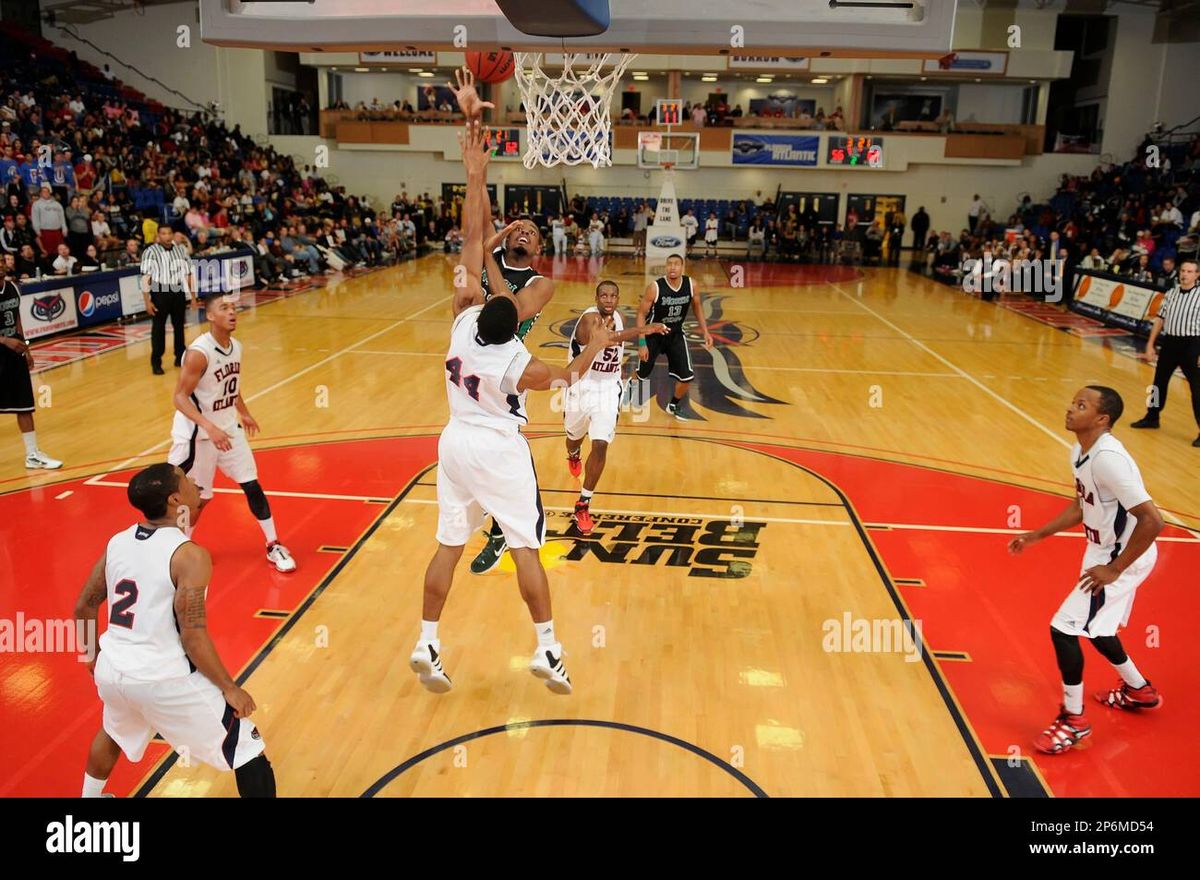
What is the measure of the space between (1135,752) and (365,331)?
13.7 metres

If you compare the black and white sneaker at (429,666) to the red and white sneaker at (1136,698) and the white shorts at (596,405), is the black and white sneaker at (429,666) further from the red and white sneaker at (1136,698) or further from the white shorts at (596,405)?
the red and white sneaker at (1136,698)

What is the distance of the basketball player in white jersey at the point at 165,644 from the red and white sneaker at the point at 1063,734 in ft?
12.0

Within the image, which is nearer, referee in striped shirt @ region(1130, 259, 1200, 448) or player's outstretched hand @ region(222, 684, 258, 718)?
player's outstretched hand @ region(222, 684, 258, 718)

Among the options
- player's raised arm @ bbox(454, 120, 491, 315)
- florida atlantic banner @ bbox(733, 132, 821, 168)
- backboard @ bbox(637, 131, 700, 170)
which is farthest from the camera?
florida atlantic banner @ bbox(733, 132, 821, 168)

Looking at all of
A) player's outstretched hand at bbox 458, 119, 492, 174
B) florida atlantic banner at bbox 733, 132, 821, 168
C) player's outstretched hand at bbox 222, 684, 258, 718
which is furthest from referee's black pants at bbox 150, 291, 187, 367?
florida atlantic banner at bbox 733, 132, 821, 168

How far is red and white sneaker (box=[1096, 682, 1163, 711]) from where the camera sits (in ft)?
16.3

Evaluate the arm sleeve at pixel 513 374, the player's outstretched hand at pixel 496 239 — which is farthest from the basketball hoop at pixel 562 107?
the arm sleeve at pixel 513 374

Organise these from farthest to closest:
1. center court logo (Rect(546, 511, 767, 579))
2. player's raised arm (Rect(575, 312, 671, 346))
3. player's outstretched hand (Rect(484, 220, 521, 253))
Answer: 1. center court logo (Rect(546, 511, 767, 579))
2. player's raised arm (Rect(575, 312, 671, 346))
3. player's outstretched hand (Rect(484, 220, 521, 253))

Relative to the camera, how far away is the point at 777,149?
32.2 m

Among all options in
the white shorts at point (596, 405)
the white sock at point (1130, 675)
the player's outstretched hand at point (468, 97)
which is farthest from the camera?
the white shorts at point (596, 405)

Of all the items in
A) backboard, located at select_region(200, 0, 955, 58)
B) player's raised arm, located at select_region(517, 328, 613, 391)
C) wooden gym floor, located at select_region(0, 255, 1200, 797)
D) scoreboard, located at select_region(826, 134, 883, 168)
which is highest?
scoreboard, located at select_region(826, 134, 883, 168)

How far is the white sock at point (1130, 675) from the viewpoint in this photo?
4.88m

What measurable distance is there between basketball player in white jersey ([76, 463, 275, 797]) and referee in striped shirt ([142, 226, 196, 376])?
9109 mm
